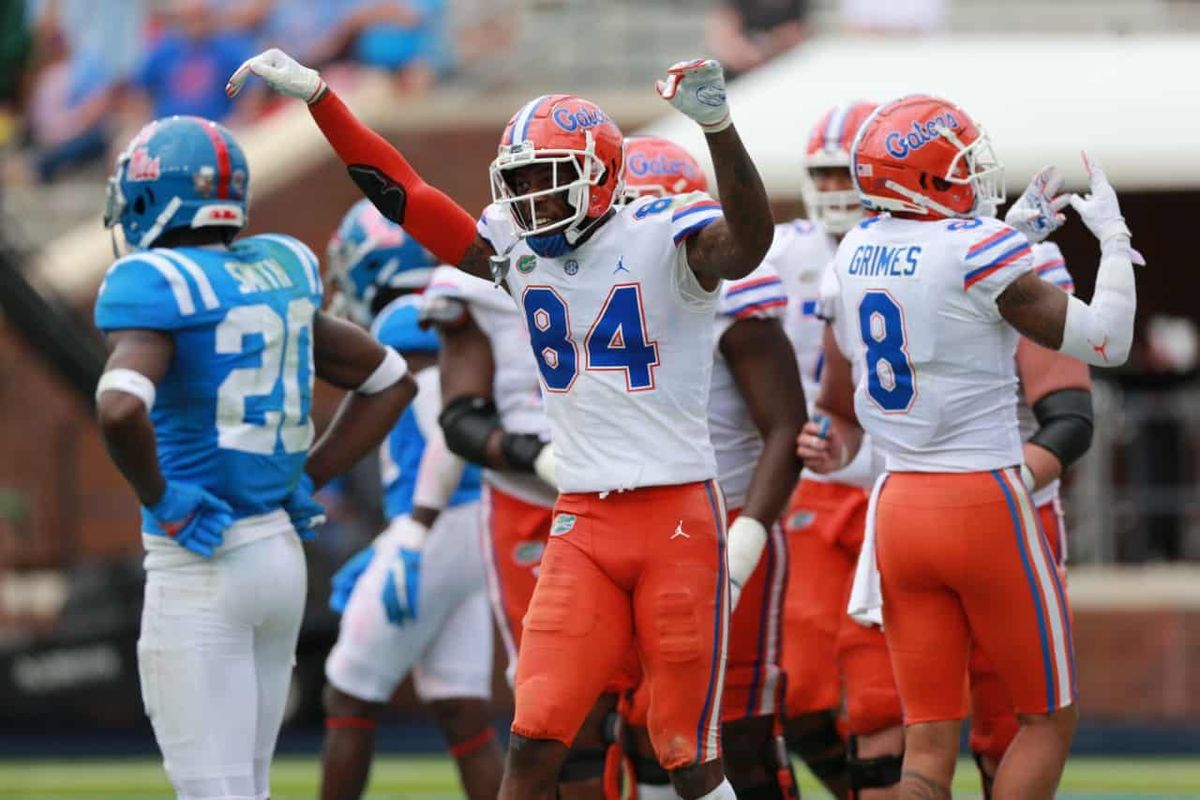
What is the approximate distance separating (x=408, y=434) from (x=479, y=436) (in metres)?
0.95

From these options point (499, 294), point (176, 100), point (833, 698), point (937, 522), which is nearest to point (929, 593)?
point (937, 522)

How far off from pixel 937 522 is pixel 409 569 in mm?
2058

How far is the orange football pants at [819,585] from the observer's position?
6.43 metres

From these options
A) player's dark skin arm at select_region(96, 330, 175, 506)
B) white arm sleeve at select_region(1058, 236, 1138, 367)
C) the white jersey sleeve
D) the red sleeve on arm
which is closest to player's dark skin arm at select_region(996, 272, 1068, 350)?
white arm sleeve at select_region(1058, 236, 1138, 367)

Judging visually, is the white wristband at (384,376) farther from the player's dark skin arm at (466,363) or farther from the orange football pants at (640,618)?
the orange football pants at (640,618)

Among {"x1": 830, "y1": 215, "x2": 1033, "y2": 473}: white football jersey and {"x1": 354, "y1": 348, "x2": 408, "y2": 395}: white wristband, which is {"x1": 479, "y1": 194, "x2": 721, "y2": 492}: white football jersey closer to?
{"x1": 830, "y1": 215, "x2": 1033, "y2": 473}: white football jersey

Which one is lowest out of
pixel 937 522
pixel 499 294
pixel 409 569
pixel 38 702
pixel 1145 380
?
pixel 38 702

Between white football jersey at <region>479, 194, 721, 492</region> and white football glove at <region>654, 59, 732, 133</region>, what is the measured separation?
0.35m

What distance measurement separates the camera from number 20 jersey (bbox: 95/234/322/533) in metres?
5.33

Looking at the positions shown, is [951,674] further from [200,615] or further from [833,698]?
[200,615]

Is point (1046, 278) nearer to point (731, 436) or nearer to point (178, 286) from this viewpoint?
point (731, 436)

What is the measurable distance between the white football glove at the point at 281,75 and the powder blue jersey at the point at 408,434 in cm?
172

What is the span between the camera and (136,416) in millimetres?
5164

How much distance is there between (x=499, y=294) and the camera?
6.38 m
